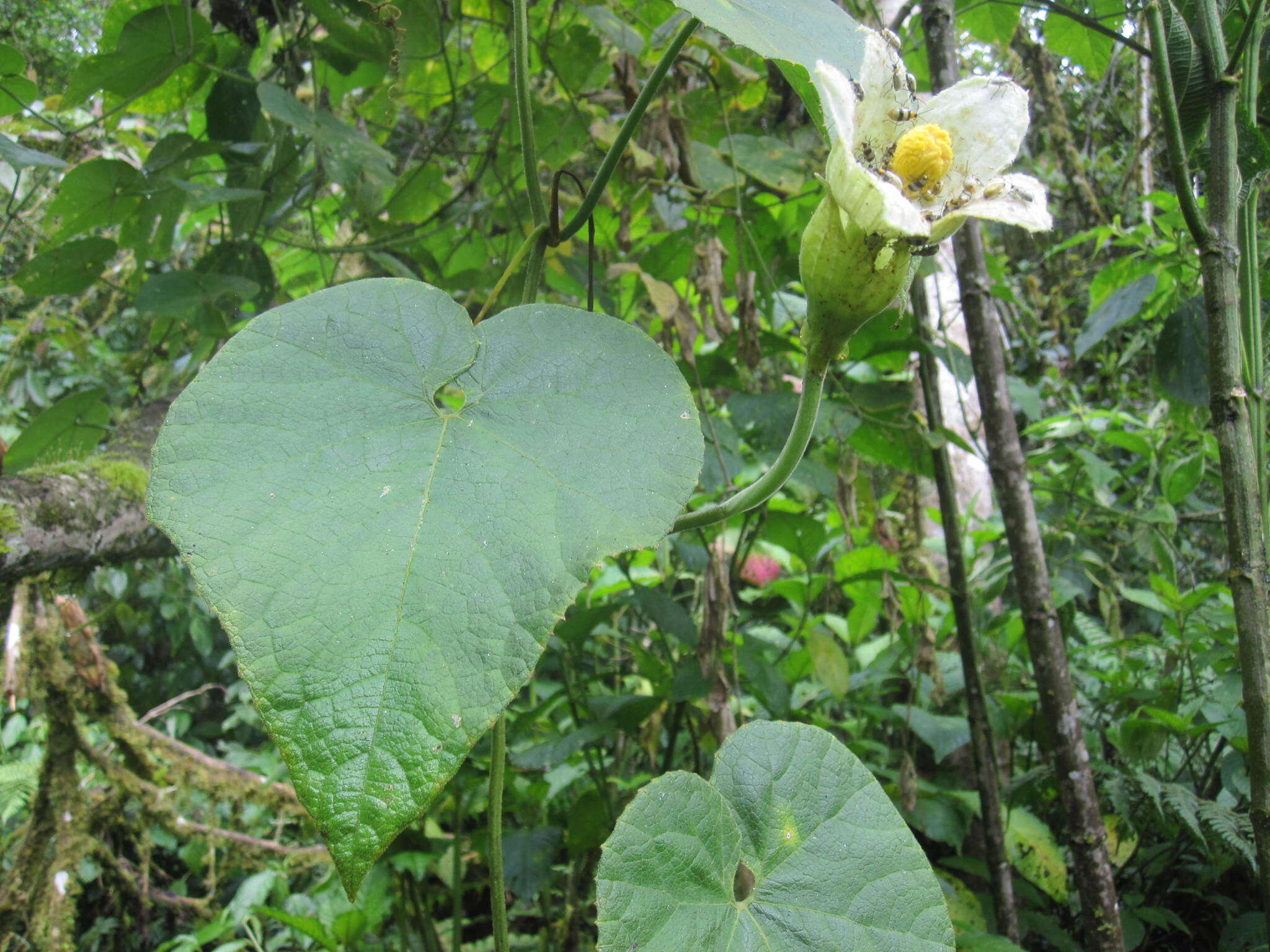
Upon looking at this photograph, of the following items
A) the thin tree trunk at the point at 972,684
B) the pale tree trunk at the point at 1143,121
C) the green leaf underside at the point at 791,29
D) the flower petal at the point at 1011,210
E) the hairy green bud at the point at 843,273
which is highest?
the pale tree trunk at the point at 1143,121

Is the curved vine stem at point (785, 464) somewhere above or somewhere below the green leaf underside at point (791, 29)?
below

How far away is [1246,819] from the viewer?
2.71 feet

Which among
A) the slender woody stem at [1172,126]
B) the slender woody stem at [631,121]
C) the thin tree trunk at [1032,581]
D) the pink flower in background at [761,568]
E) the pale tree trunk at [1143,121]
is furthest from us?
the pink flower in background at [761,568]

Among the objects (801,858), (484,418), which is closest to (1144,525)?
(801,858)

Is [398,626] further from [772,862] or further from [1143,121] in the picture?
[1143,121]

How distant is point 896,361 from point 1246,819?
2.01ft

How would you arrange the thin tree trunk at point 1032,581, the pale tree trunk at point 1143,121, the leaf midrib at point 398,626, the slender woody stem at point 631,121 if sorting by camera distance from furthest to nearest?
the pale tree trunk at point 1143,121 < the thin tree trunk at point 1032,581 < the slender woody stem at point 631,121 < the leaf midrib at point 398,626

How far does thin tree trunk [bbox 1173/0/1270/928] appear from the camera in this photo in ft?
1.71

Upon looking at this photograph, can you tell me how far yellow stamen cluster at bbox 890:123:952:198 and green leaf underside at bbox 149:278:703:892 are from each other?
0.16 m

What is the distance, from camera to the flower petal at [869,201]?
331 millimetres

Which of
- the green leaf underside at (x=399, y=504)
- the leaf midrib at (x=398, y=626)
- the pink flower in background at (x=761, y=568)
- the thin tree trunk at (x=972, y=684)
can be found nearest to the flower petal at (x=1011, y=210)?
the green leaf underside at (x=399, y=504)

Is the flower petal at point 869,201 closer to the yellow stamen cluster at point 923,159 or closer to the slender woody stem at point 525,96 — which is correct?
the yellow stamen cluster at point 923,159

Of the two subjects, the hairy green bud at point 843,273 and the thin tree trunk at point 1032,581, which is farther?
the thin tree trunk at point 1032,581

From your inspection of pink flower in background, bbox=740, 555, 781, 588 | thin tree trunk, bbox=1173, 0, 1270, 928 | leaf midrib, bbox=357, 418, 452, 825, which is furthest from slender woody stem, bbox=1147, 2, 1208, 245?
pink flower in background, bbox=740, 555, 781, 588
